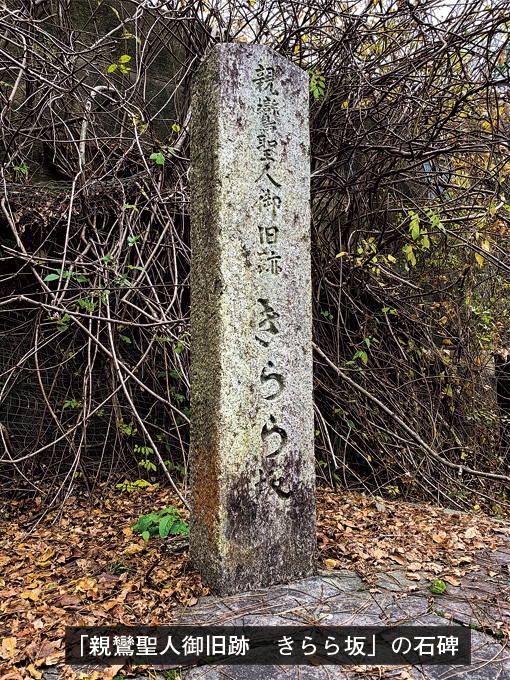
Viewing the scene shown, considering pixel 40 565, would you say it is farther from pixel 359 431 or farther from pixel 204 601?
pixel 359 431

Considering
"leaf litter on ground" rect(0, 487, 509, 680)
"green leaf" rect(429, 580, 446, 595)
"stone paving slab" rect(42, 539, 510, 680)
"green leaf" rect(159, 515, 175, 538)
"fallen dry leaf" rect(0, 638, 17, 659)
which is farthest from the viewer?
"green leaf" rect(159, 515, 175, 538)

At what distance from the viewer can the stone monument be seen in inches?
87.6

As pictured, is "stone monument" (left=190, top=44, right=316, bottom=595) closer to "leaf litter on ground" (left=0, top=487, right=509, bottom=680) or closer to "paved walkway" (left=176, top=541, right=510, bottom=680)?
"paved walkway" (left=176, top=541, right=510, bottom=680)

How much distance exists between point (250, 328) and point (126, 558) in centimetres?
134

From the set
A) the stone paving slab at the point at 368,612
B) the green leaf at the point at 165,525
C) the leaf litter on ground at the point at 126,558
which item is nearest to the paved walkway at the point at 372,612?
the stone paving slab at the point at 368,612

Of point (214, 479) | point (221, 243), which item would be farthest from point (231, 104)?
point (214, 479)

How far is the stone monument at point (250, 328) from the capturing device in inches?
87.6

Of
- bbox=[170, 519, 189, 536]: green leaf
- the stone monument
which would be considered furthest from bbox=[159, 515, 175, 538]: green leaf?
the stone monument

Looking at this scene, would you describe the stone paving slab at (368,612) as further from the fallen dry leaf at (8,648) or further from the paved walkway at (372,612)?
the fallen dry leaf at (8,648)

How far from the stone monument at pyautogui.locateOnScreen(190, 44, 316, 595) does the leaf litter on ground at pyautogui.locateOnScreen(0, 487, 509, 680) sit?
266mm

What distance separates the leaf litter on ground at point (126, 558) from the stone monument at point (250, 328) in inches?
10.5

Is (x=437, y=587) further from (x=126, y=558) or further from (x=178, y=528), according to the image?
(x=126, y=558)

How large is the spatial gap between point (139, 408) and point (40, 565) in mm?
1808

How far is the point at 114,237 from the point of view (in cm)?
414
